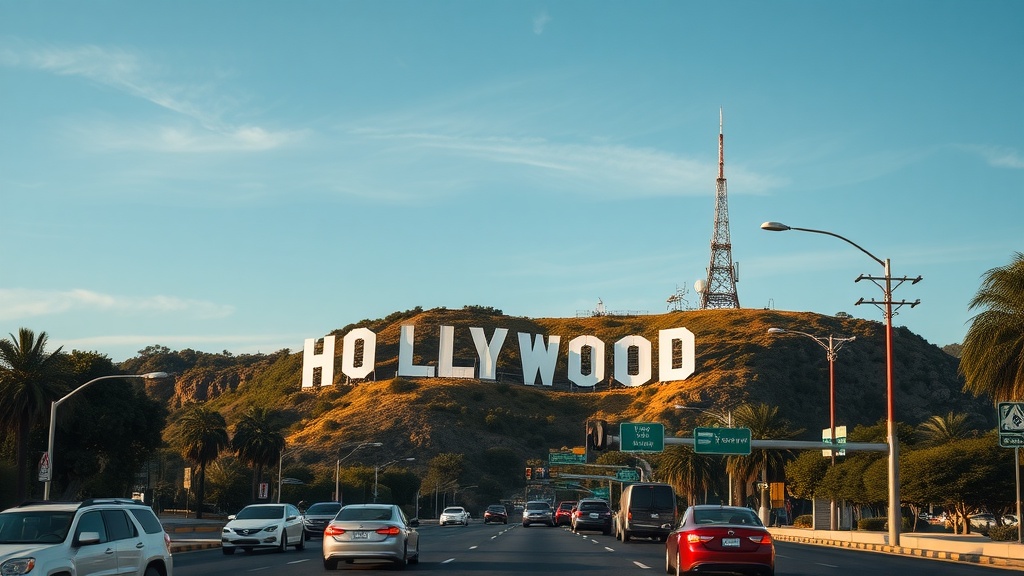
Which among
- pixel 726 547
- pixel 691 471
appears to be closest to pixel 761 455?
pixel 691 471

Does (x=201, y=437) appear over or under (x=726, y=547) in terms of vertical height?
over

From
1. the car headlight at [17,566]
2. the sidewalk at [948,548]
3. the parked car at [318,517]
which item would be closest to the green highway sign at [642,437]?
the sidewalk at [948,548]

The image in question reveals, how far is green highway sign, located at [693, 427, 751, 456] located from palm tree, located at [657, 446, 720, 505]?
35677 millimetres

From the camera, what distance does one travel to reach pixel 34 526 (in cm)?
1546

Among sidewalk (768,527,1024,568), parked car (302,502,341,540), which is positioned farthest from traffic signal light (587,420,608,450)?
parked car (302,502,341,540)

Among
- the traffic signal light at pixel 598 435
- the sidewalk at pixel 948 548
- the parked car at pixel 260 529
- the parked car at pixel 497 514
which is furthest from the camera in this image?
the parked car at pixel 497 514

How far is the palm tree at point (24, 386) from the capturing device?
5644cm

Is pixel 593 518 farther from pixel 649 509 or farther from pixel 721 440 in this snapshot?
pixel 649 509

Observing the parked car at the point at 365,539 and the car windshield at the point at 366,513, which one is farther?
the car windshield at the point at 366,513

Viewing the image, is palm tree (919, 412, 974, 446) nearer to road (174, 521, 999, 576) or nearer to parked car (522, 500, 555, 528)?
parked car (522, 500, 555, 528)

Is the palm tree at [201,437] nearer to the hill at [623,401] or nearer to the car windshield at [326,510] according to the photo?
the car windshield at [326,510]

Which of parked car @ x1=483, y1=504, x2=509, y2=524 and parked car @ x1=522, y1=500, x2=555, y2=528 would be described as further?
parked car @ x1=483, y1=504, x2=509, y2=524

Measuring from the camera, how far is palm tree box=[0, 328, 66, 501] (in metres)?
56.4

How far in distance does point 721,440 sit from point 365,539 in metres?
30.9
